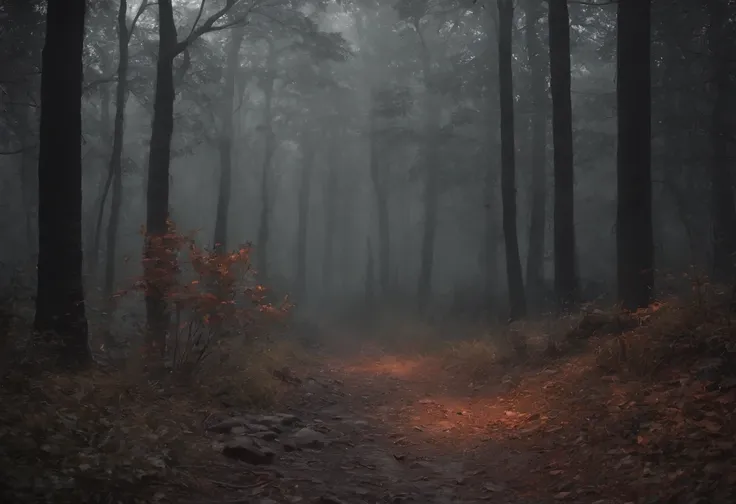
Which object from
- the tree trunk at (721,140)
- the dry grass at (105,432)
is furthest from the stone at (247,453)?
the tree trunk at (721,140)

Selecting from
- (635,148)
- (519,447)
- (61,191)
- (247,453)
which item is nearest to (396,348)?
(635,148)

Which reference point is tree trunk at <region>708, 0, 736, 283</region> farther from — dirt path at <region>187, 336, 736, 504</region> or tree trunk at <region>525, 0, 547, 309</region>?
dirt path at <region>187, 336, 736, 504</region>

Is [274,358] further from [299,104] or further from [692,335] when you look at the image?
[299,104]

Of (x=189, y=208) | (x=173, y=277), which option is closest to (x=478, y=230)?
(x=189, y=208)

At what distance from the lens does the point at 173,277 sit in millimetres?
8570

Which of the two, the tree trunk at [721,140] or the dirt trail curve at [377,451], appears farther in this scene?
the tree trunk at [721,140]

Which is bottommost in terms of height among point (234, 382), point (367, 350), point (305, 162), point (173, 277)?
point (367, 350)

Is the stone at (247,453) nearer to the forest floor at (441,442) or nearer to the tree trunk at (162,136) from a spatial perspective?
the forest floor at (441,442)

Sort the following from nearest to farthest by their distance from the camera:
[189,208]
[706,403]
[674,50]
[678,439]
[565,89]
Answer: [678,439] → [706,403] → [565,89] → [674,50] → [189,208]

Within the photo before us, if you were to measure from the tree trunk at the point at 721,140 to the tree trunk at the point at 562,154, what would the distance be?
4.81 meters

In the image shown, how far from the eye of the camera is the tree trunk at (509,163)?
15.8m

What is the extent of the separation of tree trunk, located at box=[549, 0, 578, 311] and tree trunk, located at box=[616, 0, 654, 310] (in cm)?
350

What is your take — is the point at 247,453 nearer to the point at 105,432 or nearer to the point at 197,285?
the point at 105,432

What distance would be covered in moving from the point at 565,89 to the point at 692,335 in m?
8.30
